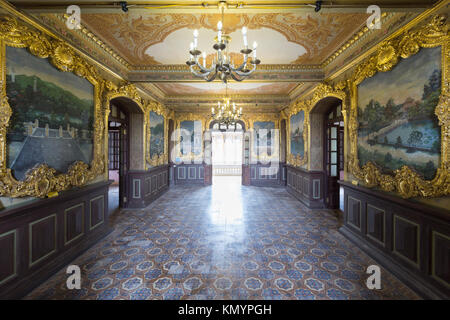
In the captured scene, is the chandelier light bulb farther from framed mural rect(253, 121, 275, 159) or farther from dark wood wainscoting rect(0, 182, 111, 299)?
framed mural rect(253, 121, 275, 159)

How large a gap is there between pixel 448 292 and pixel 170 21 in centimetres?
499

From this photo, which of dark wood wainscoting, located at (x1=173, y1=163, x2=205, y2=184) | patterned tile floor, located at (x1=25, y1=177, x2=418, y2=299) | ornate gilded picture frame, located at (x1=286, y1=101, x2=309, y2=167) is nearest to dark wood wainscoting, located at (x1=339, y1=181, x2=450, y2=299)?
patterned tile floor, located at (x1=25, y1=177, x2=418, y2=299)

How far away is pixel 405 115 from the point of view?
8.13 ft

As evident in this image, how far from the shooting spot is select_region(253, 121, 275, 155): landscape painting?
8.84 metres

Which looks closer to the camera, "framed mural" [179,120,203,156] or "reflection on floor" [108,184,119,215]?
"reflection on floor" [108,184,119,215]

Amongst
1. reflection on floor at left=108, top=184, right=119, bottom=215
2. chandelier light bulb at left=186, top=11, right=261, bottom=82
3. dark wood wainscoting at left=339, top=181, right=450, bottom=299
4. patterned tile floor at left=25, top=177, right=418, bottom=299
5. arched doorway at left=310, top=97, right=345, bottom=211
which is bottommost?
patterned tile floor at left=25, top=177, right=418, bottom=299

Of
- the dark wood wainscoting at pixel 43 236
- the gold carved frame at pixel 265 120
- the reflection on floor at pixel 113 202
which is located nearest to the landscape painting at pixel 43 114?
the dark wood wainscoting at pixel 43 236

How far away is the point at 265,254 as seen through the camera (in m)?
3.02

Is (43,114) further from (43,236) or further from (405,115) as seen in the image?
(405,115)

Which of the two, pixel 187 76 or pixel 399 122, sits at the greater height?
pixel 187 76

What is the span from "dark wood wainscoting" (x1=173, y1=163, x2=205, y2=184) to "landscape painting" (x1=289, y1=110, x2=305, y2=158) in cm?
440
